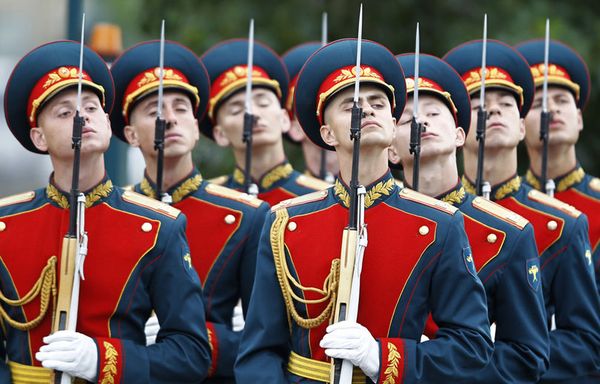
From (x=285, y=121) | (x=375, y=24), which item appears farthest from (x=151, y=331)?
(x=375, y=24)

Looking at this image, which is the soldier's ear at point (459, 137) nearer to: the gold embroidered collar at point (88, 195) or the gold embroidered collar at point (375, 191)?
the gold embroidered collar at point (375, 191)

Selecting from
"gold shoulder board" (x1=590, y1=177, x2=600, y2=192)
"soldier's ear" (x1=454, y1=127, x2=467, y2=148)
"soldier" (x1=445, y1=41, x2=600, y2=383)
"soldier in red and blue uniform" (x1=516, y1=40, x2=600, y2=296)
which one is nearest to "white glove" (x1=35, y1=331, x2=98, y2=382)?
"soldier's ear" (x1=454, y1=127, x2=467, y2=148)

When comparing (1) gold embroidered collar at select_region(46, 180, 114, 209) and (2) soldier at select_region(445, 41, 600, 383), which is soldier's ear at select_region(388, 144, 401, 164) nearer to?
(2) soldier at select_region(445, 41, 600, 383)

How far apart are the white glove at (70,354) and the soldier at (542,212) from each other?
229 cm

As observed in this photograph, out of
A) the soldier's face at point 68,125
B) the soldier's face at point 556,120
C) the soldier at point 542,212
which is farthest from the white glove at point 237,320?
the soldier's face at point 556,120

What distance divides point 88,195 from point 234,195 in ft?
5.56

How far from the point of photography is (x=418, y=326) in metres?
6.01

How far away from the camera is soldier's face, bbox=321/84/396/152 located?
6.03m

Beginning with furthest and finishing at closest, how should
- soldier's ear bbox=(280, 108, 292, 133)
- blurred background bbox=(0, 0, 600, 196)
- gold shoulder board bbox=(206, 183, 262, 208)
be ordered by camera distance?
blurred background bbox=(0, 0, 600, 196), soldier's ear bbox=(280, 108, 292, 133), gold shoulder board bbox=(206, 183, 262, 208)

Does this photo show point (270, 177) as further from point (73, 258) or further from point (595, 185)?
point (73, 258)

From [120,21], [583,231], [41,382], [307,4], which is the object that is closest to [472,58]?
[583,231]

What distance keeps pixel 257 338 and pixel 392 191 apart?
79 centimetres

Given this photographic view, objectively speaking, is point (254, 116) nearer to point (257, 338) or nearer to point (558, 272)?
point (558, 272)

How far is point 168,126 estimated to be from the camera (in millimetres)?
7941
